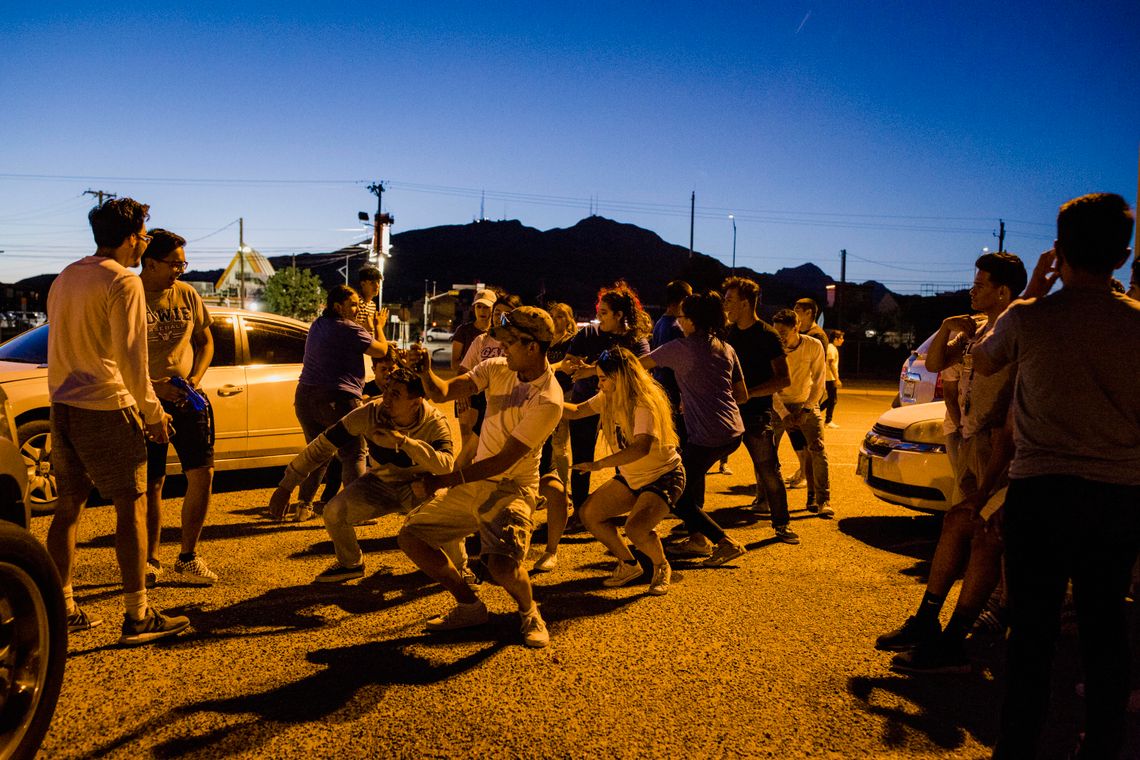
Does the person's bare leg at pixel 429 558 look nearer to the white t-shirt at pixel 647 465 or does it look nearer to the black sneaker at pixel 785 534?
the white t-shirt at pixel 647 465

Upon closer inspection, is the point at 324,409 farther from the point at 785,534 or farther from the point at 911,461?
the point at 911,461

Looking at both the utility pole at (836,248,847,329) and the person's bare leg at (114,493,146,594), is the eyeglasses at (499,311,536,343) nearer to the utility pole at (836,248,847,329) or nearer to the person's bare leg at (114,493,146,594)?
the person's bare leg at (114,493,146,594)

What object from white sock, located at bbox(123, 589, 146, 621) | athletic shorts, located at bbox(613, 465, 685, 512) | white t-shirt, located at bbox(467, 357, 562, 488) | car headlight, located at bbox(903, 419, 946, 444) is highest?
white t-shirt, located at bbox(467, 357, 562, 488)

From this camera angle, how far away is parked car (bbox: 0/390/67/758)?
9.20ft

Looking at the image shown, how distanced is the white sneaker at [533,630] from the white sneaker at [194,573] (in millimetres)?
2034

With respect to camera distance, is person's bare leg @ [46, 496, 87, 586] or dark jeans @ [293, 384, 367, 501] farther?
dark jeans @ [293, 384, 367, 501]

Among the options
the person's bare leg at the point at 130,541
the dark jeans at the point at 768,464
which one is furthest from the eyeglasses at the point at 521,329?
the dark jeans at the point at 768,464

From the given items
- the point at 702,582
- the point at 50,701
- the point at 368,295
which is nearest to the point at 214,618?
the point at 50,701

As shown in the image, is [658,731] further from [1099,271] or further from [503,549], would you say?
[1099,271]

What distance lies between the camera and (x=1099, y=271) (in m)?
2.73

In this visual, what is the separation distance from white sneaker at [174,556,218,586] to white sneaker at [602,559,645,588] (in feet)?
7.74

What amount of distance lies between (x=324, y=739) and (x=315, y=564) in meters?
2.55

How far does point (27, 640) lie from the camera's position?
2.92 metres

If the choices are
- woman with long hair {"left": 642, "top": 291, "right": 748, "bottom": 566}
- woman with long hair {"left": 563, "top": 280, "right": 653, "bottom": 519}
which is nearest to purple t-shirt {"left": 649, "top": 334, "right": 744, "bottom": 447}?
woman with long hair {"left": 642, "top": 291, "right": 748, "bottom": 566}
